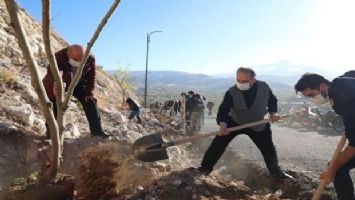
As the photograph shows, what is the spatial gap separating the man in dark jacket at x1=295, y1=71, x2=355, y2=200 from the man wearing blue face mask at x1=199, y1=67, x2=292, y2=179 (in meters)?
2.04

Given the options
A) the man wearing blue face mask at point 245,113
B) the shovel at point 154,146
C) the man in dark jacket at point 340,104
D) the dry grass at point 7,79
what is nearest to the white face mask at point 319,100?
the man in dark jacket at point 340,104

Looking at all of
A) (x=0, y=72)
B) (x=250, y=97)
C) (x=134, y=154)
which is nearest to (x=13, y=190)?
(x=134, y=154)

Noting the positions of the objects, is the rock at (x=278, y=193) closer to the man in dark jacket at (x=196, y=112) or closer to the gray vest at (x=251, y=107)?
the gray vest at (x=251, y=107)

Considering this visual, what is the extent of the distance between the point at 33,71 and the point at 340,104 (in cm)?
298

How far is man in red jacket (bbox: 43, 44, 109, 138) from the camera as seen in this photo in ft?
21.8

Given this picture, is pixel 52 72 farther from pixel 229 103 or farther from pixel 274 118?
pixel 274 118

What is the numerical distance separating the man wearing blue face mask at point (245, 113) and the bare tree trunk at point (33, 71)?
7.82 feet

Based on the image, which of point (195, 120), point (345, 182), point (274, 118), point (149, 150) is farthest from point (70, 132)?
point (195, 120)

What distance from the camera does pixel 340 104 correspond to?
13.9 feet

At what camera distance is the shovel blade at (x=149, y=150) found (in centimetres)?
641

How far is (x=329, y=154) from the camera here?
11812mm

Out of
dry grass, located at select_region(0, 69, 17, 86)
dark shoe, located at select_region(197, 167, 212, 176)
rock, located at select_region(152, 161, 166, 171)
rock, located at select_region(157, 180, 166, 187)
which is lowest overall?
dark shoe, located at select_region(197, 167, 212, 176)

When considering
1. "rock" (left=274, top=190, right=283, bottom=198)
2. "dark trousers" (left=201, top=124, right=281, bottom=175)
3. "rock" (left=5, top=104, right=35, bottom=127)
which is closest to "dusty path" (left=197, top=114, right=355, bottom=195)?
"dark trousers" (left=201, top=124, right=281, bottom=175)

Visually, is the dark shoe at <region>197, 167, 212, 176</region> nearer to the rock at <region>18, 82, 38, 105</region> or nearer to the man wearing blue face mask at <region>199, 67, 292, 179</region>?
the man wearing blue face mask at <region>199, 67, 292, 179</region>
